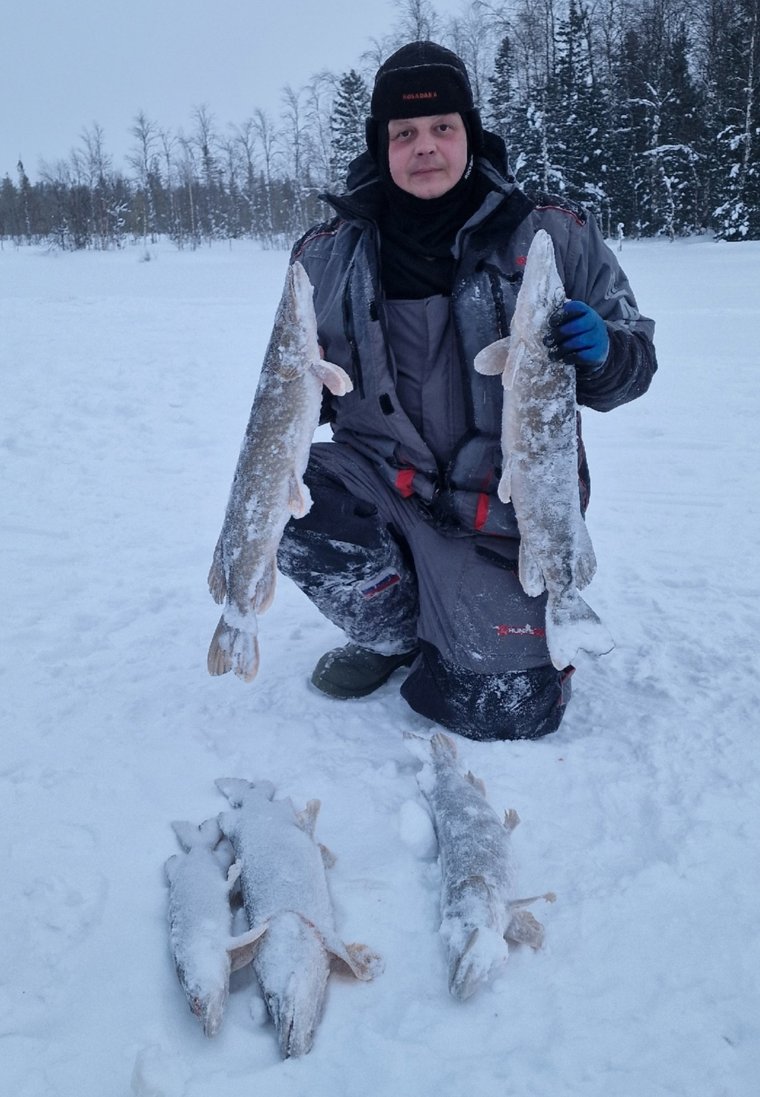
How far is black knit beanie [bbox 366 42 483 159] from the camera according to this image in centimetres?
294

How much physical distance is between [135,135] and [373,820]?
44.3 metres

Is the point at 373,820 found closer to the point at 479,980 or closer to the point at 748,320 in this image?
the point at 479,980

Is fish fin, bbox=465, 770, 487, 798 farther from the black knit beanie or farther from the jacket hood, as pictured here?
the black knit beanie

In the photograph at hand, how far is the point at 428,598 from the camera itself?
10.3 feet

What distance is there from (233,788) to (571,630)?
1263 millimetres

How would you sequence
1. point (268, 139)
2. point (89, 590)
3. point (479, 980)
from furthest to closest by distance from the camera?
point (268, 139)
point (89, 590)
point (479, 980)

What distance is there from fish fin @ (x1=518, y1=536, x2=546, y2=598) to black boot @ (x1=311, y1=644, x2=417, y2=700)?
34.8 inches

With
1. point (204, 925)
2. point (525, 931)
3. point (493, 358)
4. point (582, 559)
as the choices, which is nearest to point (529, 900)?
point (525, 931)

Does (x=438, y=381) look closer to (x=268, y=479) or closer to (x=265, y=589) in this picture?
(x=268, y=479)

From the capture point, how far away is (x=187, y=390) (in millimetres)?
7816

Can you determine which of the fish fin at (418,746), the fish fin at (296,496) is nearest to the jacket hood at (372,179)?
the fish fin at (296,496)

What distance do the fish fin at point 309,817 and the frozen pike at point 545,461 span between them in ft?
3.05

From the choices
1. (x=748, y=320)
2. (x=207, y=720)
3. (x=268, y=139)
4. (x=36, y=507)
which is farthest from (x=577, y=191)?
(x=207, y=720)

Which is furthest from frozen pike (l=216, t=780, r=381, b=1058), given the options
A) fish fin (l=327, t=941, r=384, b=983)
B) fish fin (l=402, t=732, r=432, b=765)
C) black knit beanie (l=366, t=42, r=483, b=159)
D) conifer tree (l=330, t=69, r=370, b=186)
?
conifer tree (l=330, t=69, r=370, b=186)
